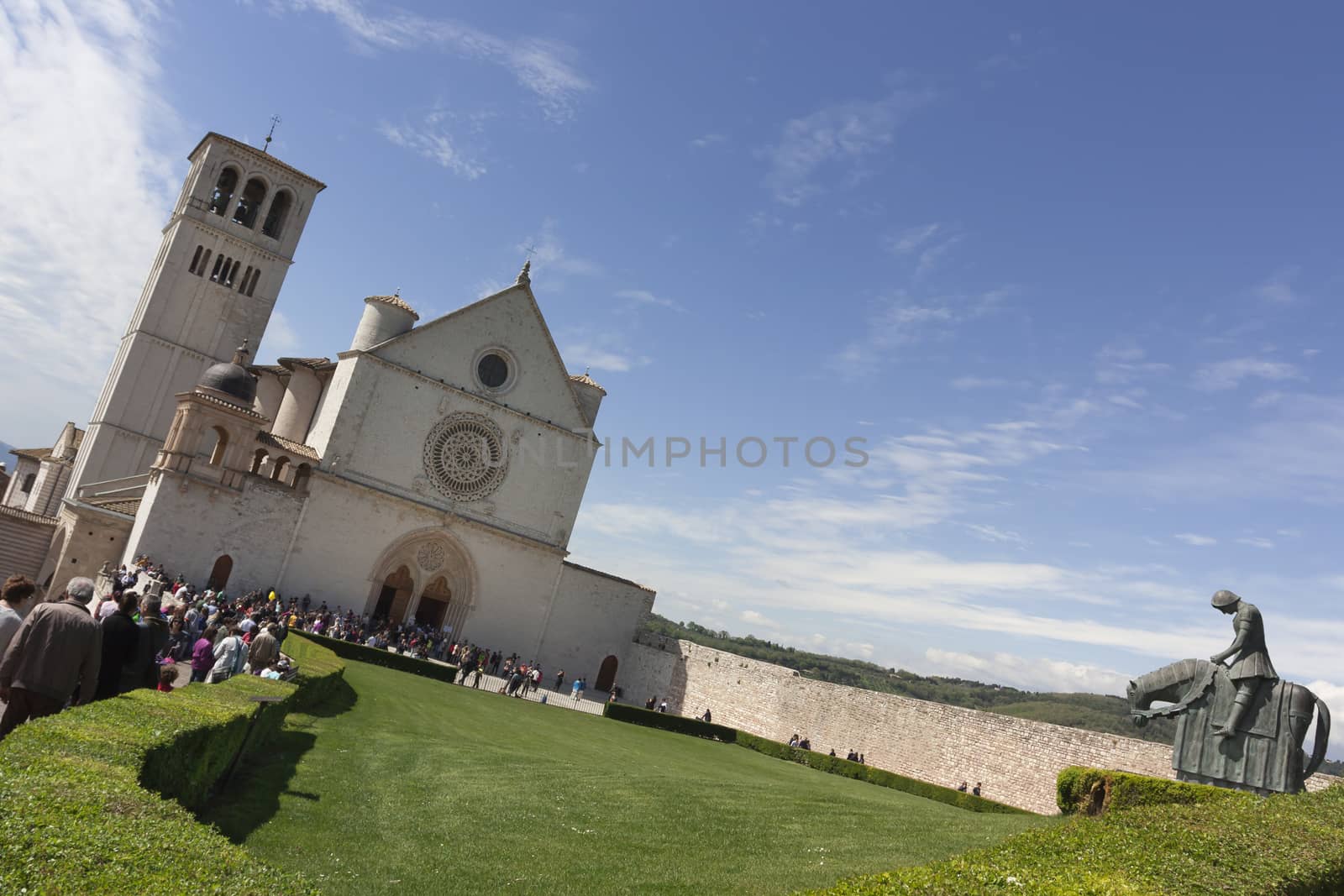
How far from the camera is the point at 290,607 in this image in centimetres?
3000

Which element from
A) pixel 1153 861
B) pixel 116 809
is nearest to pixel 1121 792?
pixel 1153 861

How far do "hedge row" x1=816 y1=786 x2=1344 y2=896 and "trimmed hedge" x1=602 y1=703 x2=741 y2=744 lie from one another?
24012mm

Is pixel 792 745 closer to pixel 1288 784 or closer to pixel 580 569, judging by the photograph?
pixel 580 569

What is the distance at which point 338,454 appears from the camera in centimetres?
3250

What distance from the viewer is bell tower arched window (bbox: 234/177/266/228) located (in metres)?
43.0

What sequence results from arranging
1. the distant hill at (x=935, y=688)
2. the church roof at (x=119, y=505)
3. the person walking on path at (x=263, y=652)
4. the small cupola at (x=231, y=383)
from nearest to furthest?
the person walking on path at (x=263, y=652)
the church roof at (x=119, y=505)
the small cupola at (x=231, y=383)
the distant hill at (x=935, y=688)

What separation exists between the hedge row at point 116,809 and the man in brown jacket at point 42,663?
0.38 metres

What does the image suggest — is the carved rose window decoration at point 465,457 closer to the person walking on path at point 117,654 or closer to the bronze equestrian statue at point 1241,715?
the person walking on path at point 117,654

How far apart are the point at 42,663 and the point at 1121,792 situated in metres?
13.5

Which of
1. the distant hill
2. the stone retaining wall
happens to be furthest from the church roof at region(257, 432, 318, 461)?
the distant hill

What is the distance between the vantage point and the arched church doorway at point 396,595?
112 ft

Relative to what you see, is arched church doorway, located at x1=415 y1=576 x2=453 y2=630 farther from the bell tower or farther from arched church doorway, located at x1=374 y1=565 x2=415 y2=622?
the bell tower

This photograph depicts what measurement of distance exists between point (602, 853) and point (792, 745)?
22.3m

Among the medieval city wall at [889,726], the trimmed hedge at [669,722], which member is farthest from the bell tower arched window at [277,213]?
the trimmed hedge at [669,722]
